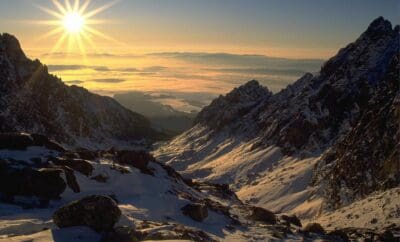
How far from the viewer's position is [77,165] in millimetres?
47062

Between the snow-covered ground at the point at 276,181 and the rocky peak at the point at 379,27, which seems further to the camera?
the rocky peak at the point at 379,27

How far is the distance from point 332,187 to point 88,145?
136818 millimetres

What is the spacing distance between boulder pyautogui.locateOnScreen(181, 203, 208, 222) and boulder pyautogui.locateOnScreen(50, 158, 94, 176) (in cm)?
1029

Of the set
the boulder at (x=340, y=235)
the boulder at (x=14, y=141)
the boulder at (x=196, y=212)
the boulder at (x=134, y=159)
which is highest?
the boulder at (x=14, y=141)

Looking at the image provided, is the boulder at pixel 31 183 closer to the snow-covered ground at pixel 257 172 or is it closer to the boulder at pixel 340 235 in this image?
the boulder at pixel 340 235

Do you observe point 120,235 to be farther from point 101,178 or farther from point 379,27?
point 379,27

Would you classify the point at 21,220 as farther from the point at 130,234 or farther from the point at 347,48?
the point at 347,48

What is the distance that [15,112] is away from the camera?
13475 centimetres

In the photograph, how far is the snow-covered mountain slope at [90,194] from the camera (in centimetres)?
3042

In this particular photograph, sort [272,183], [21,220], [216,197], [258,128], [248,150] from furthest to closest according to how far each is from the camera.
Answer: [258,128], [248,150], [272,183], [216,197], [21,220]

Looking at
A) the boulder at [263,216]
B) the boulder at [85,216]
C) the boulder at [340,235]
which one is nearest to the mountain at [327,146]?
the boulder at [340,235]

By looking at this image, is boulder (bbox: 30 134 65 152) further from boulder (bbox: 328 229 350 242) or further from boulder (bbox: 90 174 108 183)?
boulder (bbox: 328 229 350 242)

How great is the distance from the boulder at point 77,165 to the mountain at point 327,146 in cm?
2351

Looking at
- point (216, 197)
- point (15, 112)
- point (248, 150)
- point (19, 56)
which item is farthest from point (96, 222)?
point (19, 56)
